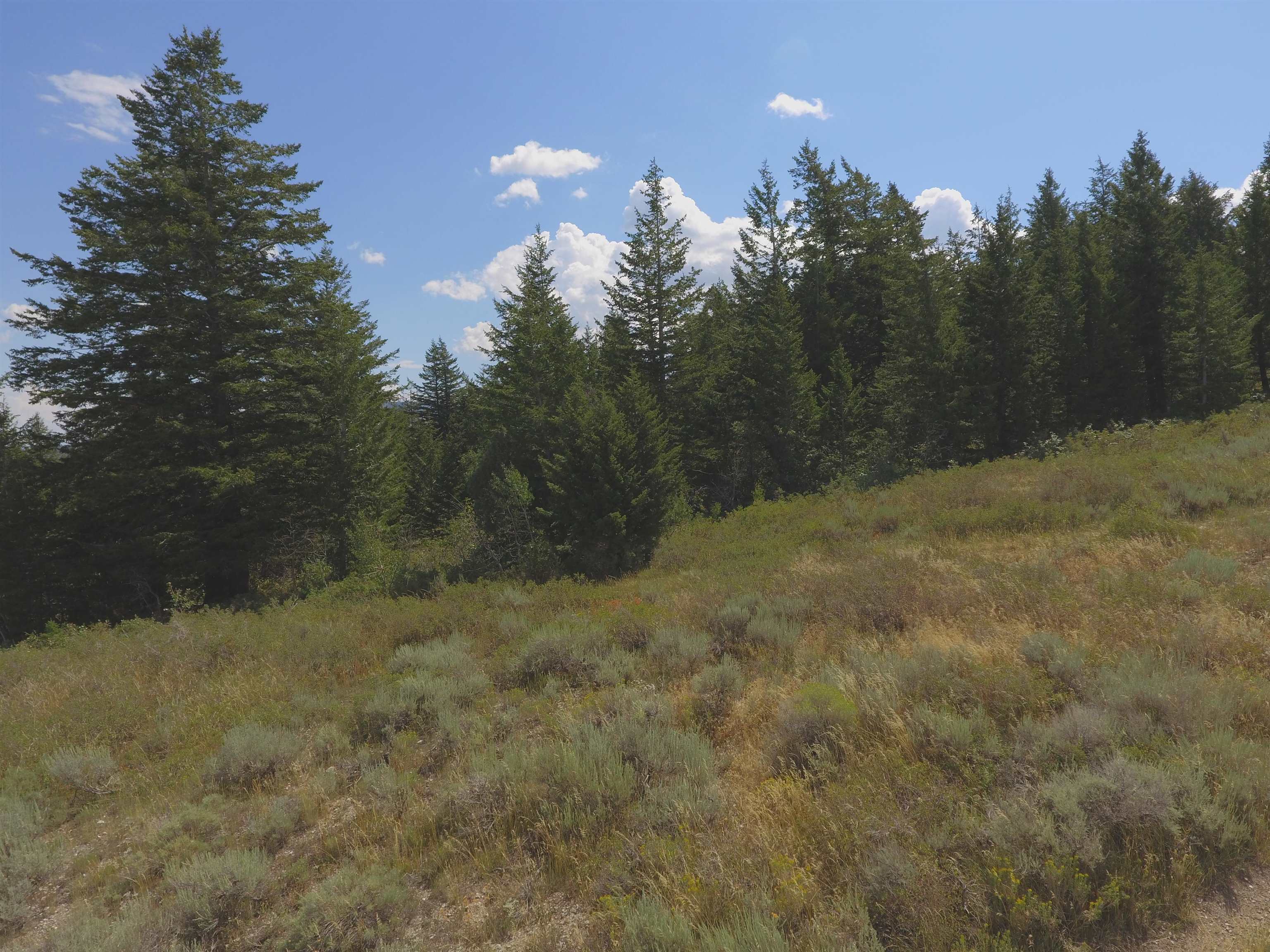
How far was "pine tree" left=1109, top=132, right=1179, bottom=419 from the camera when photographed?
29562mm

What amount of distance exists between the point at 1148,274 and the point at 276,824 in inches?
1650

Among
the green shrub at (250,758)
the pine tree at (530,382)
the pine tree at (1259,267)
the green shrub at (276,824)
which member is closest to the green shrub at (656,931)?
the green shrub at (276,824)

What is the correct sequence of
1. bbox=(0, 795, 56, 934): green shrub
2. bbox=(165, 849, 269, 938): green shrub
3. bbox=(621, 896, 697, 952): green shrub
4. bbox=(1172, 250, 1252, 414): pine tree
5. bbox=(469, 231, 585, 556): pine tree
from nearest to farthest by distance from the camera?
bbox=(621, 896, 697, 952): green shrub
bbox=(165, 849, 269, 938): green shrub
bbox=(0, 795, 56, 934): green shrub
bbox=(469, 231, 585, 556): pine tree
bbox=(1172, 250, 1252, 414): pine tree

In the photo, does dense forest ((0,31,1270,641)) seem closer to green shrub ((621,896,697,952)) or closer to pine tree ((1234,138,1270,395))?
pine tree ((1234,138,1270,395))

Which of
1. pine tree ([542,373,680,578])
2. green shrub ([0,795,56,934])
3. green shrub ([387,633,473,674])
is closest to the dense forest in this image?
pine tree ([542,373,680,578])

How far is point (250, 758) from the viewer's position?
5391 millimetres

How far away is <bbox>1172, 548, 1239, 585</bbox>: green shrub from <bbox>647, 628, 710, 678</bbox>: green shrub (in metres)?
6.12

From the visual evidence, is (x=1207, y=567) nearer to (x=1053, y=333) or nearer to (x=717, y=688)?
(x=717, y=688)

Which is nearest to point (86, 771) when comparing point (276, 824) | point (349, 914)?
point (276, 824)

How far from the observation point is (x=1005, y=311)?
22.8 m

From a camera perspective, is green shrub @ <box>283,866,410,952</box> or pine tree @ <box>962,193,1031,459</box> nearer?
green shrub @ <box>283,866,410,952</box>

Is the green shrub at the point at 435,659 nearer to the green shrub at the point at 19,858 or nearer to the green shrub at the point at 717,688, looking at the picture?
the green shrub at the point at 717,688

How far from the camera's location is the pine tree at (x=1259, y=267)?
3216cm

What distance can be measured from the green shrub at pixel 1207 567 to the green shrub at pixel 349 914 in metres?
9.10
